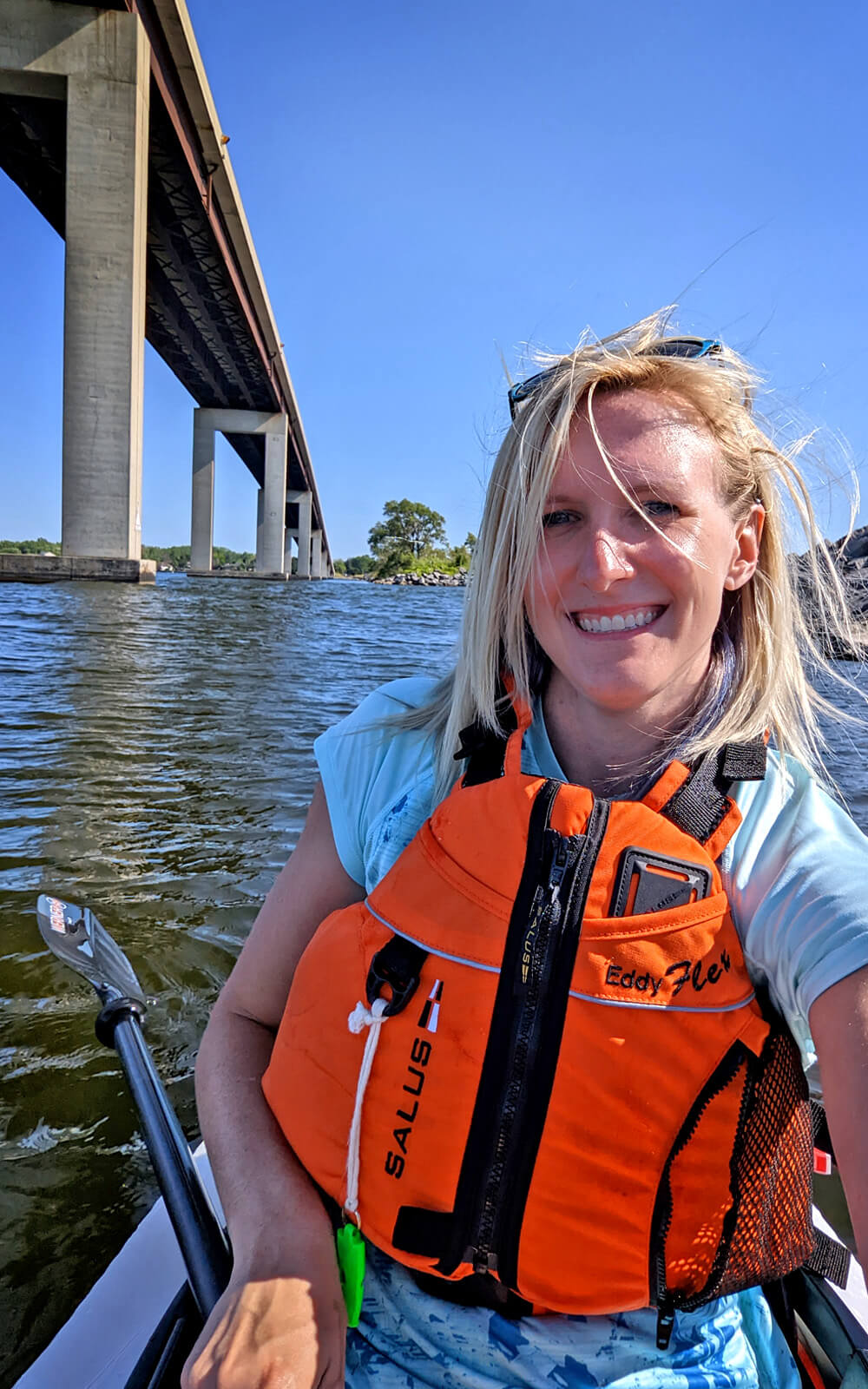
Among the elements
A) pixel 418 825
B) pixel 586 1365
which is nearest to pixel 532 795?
pixel 418 825

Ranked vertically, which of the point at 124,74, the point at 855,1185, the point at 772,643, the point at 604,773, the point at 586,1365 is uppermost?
the point at 124,74

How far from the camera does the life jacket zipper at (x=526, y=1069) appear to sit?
0.99 metres

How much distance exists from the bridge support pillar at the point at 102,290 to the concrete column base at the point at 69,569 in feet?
0.66

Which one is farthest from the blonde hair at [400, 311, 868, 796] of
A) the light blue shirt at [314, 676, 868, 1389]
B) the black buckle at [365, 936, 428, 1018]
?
the black buckle at [365, 936, 428, 1018]

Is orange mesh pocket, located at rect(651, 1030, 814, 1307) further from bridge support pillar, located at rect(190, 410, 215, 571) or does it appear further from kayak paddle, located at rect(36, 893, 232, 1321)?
bridge support pillar, located at rect(190, 410, 215, 571)

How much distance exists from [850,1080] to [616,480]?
0.81m

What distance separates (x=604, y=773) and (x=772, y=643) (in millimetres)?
348

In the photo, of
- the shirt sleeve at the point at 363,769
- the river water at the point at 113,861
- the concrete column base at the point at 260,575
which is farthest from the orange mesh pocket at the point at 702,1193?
the concrete column base at the point at 260,575

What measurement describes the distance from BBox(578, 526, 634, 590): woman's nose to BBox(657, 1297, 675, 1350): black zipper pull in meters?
0.91

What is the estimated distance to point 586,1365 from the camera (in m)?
1.01

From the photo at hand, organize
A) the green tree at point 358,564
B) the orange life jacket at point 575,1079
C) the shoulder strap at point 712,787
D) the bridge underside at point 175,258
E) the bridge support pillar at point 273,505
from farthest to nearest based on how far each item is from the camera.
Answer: the green tree at point 358,564 < the bridge support pillar at point 273,505 < the bridge underside at point 175,258 < the shoulder strap at point 712,787 < the orange life jacket at point 575,1079

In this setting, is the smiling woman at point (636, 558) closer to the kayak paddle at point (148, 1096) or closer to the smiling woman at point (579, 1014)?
the smiling woman at point (579, 1014)

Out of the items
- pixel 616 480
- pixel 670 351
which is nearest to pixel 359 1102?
pixel 616 480

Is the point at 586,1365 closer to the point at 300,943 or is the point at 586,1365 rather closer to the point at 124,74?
the point at 300,943
